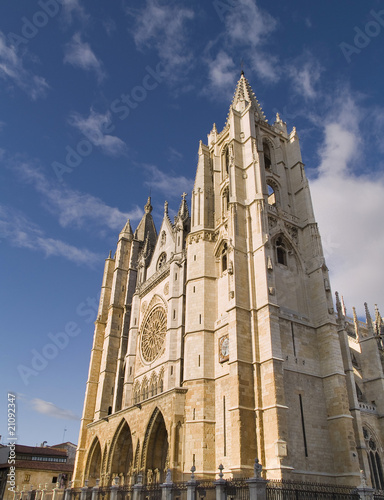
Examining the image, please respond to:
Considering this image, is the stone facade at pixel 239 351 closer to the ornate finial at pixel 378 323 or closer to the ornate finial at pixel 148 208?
the ornate finial at pixel 378 323

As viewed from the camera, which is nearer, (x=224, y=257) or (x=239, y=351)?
(x=239, y=351)

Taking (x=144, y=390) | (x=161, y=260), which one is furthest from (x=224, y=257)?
(x=144, y=390)

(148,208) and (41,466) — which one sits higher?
(148,208)

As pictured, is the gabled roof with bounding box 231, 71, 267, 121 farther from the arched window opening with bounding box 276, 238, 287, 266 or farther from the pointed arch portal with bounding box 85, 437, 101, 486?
the pointed arch portal with bounding box 85, 437, 101, 486

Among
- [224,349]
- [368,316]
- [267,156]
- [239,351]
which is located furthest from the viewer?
[368,316]

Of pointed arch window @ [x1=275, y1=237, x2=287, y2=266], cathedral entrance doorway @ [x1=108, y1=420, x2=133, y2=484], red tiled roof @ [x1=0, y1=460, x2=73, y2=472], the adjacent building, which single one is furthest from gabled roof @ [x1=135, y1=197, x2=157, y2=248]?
red tiled roof @ [x1=0, y1=460, x2=73, y2=472]

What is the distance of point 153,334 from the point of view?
30078 mm

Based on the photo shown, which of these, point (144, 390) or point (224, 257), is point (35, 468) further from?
point (224, 257)

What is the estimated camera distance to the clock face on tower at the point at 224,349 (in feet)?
70.4

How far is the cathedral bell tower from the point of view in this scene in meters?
18.5

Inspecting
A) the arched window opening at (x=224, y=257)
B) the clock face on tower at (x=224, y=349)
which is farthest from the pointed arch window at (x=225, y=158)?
the clock face on tower at (x=224, y=349)

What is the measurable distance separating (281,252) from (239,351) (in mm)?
7769

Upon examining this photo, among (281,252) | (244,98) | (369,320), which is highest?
(244,98)

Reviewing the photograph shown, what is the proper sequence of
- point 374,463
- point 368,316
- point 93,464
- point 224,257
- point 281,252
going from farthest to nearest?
point 368,316 < point 93,464 < point 224,257 < point 281,252 < point 374,463
